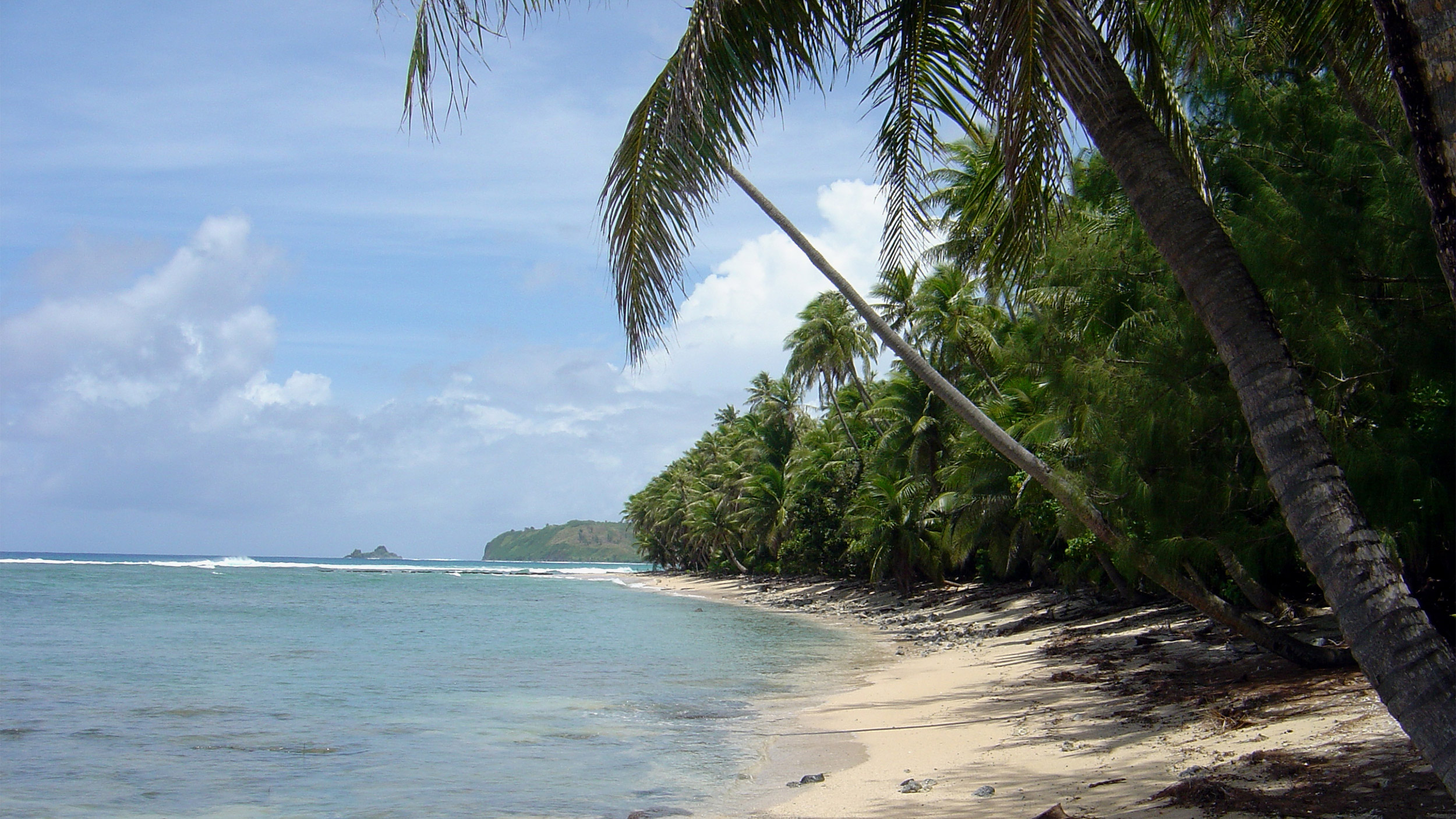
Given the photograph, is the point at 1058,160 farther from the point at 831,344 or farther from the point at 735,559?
the point at 735,559

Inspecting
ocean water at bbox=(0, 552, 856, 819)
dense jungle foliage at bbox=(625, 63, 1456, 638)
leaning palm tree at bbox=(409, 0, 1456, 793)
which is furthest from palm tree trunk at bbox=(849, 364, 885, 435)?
leaning palm tree at bbox=(409, 0, 1456, 793)

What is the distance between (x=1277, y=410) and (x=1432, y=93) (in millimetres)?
1242

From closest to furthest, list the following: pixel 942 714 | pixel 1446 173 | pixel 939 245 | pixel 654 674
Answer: pixel 1446 173, pixel 942 714, pixel 654 674, pixel 939 245

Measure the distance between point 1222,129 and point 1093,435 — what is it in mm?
2813

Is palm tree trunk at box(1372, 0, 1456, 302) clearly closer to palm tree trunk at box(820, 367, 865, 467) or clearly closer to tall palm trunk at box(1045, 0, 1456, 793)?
tall palm trunk at box(1045, 0, 1456, 793)

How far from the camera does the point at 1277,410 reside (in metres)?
3.68

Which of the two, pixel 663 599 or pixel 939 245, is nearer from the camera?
pixel 939 245

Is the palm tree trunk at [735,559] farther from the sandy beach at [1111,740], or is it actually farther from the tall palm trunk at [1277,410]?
the tall palm trunk at [1277,410]

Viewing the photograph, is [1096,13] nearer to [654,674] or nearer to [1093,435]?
[1093,435]

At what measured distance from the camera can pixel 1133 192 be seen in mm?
4203

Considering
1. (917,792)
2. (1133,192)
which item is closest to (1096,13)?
(1133,192)

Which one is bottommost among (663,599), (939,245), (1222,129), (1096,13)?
(663,599)

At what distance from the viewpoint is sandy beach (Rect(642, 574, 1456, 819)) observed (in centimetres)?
529

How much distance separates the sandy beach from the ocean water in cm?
112
